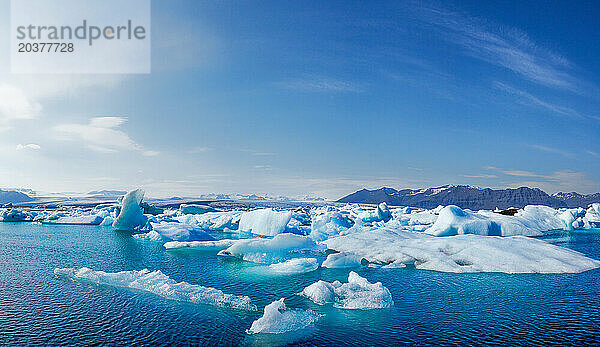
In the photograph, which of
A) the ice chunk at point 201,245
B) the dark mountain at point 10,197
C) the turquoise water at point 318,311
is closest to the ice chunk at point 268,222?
the ice chunk at point 201,245

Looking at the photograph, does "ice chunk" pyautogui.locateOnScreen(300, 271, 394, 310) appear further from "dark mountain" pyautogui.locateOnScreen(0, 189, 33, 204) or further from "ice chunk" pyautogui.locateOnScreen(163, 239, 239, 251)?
"dark mountain" pyautogui.locateOnScreen(0, 189, 33, 204)

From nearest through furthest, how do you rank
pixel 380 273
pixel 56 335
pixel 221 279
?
pixel 56 335 → pixel 221 279 → pixel 380 273

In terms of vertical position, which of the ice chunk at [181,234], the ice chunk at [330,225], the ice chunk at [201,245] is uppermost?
the ice chunk at [181,234]

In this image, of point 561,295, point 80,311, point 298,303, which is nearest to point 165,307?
point 80,311

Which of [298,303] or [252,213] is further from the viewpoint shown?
[252,213]

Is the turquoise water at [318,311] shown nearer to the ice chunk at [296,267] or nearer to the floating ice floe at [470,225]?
the ice chunk at [296,267]

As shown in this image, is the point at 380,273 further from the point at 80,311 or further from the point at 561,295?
the point at 80,311

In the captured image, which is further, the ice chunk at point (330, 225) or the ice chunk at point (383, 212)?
the ice chunk at point (383, 212)
